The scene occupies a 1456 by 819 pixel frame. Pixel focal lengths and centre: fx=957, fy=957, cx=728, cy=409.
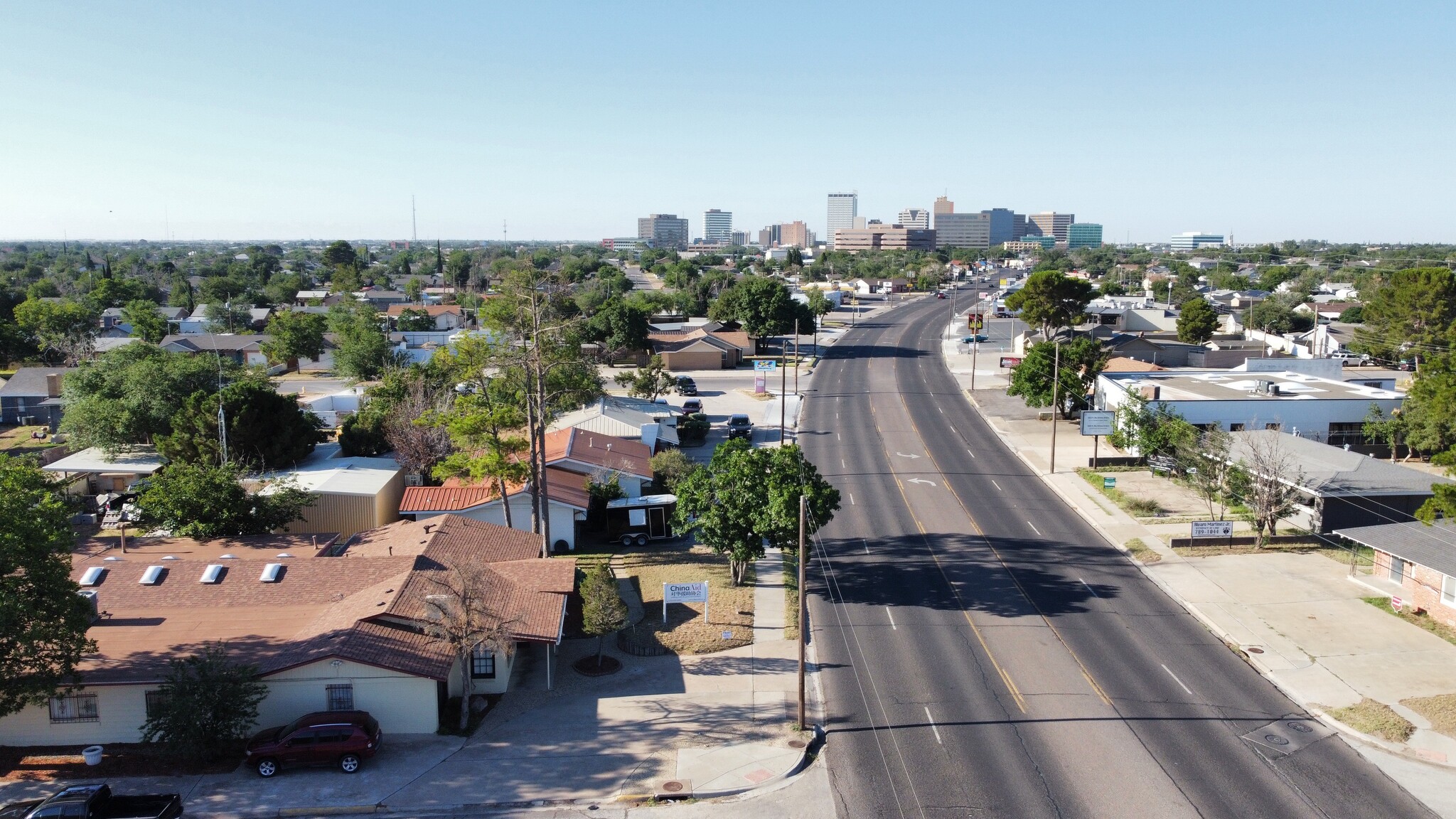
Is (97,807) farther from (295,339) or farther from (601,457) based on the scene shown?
(295,339)

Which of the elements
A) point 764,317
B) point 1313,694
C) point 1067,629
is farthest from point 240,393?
point 764,317

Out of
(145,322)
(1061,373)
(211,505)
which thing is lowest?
(211,505)

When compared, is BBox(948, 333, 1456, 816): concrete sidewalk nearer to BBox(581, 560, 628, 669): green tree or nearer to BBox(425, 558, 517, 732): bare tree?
BBox(581, 560, 628, 669): green tree

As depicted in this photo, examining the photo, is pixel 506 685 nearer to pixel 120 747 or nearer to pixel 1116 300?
pixel 120 747

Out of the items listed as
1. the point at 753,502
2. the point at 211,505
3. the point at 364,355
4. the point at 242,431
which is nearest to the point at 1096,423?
the point at 753,502

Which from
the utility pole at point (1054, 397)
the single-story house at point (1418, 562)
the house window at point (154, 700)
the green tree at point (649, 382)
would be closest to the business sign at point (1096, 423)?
the utility pole at point (1054, 397)

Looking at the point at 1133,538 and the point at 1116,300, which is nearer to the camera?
the point at 1133,538
